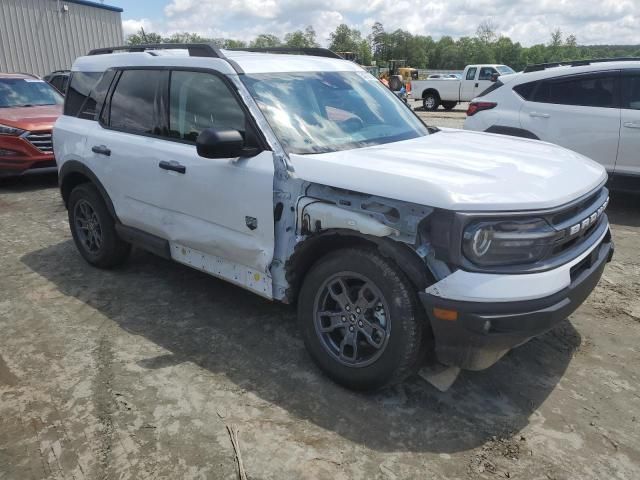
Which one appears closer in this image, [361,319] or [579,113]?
[361,319]

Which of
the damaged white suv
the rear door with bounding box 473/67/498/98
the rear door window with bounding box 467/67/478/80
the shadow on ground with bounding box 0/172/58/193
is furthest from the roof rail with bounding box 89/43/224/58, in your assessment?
the rear door window with bounding box 467/67/478/80

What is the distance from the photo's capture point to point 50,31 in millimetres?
19062

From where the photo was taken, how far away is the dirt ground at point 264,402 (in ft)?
8.36

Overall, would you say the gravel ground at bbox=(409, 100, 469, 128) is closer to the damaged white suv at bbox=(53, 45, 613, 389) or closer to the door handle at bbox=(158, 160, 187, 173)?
the damaged white suv at bbox=(53, 45, 613, 389)

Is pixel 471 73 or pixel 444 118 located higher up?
pixel 471 73

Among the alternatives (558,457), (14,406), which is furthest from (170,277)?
(558,457)

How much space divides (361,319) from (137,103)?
2.63 m

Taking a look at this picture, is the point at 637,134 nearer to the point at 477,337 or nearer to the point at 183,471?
the point at 477,337

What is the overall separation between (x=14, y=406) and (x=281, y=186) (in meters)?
1.95

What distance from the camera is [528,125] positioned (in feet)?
22.4

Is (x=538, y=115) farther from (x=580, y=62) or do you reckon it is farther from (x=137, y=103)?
(x=137, y=103)

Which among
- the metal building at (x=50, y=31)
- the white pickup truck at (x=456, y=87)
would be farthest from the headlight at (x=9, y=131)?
the white pickup truck at (x=456, y=87)

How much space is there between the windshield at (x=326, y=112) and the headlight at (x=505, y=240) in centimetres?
113

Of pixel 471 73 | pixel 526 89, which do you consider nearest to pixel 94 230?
pixel 526 89
